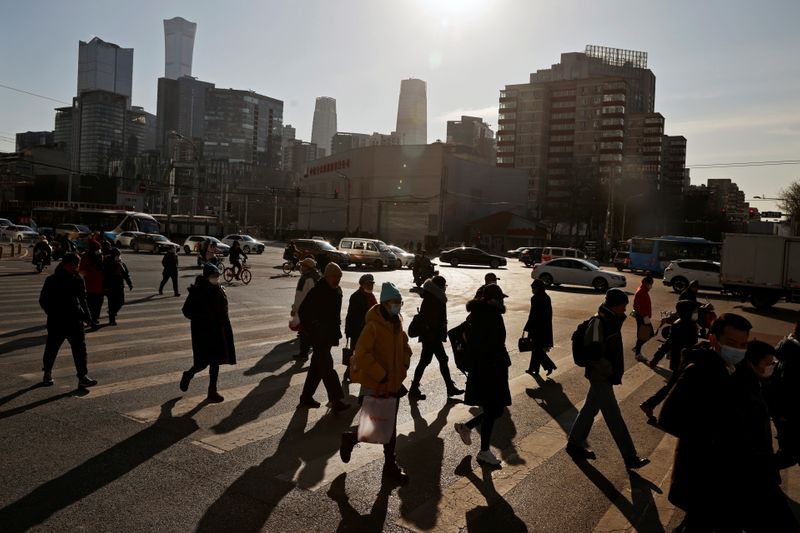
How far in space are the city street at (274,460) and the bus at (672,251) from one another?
35.1 meters

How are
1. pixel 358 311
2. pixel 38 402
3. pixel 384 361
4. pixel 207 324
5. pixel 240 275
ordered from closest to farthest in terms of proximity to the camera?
pixel 384 361 < pixel 38 402 < pixel 207 324 < pixel 358 311 < pixel 240 275

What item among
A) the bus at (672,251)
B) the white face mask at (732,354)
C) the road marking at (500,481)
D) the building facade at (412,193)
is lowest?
the road marking at (500,481)

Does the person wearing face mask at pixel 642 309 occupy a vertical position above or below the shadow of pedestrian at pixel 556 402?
above

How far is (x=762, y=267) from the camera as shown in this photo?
1000 inches

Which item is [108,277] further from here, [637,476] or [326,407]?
[637,476]

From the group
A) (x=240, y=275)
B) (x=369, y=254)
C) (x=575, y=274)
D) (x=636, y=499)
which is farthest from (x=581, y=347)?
(x=369, y=254)

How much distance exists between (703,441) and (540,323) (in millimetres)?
6458

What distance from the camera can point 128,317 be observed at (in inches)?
584

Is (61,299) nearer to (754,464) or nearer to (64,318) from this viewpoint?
(64,318)

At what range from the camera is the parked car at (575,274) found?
95.7 feet

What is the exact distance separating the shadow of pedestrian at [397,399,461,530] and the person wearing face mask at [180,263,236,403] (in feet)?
8.60

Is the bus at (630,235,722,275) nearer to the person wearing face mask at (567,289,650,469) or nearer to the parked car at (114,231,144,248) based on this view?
the person wearing face mask at (567,289,650,469)

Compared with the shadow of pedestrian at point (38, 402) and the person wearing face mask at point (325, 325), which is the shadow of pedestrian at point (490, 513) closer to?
the person wearing face mask at point (325, 325)

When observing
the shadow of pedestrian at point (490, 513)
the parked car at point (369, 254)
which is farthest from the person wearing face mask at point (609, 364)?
the parked car at point (369, 254)
